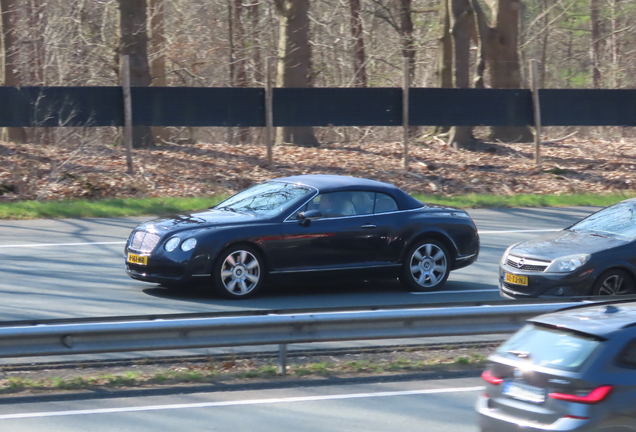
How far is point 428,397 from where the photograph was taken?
7086 millimetres

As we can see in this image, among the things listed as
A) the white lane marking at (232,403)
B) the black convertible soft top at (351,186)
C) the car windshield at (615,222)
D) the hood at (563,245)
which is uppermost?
the black convertible soft top at (351,186)

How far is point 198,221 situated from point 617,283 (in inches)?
197

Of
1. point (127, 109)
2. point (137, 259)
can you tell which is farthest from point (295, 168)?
point (137, 259)

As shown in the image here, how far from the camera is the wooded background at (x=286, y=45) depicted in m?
24.8

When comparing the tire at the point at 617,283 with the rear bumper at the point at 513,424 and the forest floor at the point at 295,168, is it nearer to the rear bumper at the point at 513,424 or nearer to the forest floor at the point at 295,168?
the rear bumper at the point at 513,424

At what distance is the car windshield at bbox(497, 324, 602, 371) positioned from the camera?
475 cm

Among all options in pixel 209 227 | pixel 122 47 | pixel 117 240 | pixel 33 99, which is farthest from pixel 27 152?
pixel 209 227

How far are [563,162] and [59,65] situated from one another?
16706 millimetres

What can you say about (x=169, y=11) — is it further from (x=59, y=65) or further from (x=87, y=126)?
(x=87, y=126)

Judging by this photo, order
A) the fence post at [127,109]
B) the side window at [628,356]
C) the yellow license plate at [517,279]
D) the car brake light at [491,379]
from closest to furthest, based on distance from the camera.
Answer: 1. the side window at [628,356]
2. the car brake light at [491,379]
3. the yellow license plate at [517,279]
4. the fence post at [127,109]

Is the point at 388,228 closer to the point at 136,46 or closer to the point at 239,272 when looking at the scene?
the point at 239,272

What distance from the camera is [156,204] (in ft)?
57.1

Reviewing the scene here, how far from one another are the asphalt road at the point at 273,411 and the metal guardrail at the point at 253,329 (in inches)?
17.9

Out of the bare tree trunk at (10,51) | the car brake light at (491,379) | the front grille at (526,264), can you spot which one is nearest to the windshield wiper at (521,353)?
the car brake light at (491,379)
